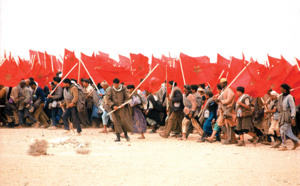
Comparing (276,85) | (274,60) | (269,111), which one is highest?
(274,60)

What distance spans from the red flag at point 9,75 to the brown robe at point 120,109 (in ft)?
18.5

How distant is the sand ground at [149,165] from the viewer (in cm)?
714

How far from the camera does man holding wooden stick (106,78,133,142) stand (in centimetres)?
1258

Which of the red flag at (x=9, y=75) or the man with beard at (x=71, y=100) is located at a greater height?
the red flag at (x=9, y=75)

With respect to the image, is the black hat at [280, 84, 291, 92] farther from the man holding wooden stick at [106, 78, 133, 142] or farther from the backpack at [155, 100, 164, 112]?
the backpack at [155, 100, 164, 112]

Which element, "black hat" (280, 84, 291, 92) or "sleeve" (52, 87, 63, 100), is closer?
"black hat" (280, 84, 291, 92)

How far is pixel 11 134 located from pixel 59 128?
2.81 metres

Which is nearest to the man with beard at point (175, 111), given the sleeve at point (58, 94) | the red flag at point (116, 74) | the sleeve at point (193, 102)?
the sleeve at point (193, 102)

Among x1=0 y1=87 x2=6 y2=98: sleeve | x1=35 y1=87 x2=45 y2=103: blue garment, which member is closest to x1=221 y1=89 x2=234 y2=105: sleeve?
x1=35 y1=87 x2=45 y2=103: blue garment

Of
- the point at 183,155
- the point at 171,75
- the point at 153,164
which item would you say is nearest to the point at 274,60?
the point at 171,75

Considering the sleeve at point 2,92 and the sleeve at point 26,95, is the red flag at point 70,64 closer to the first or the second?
the sleeve at point 26,95

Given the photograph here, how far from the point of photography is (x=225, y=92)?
1215 centimetres

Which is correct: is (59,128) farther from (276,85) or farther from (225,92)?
(276,85)

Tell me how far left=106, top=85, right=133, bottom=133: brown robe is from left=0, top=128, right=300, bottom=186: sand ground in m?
0.61
